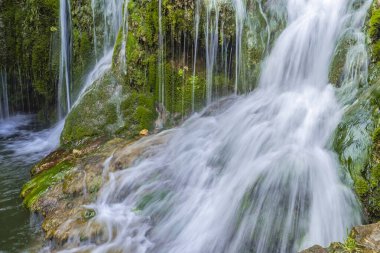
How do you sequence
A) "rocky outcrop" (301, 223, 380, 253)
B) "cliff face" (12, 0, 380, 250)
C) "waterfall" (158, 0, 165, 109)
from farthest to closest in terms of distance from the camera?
"waterfall" (158, 0, 165, 109), "cliff face" (12, 0, 380, 250), "rocky outcrop" (301, 223, 380, 253)

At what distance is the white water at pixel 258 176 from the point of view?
451 cm

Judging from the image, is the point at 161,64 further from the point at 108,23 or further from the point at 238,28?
the point at 108,23

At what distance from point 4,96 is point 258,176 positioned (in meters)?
10.1

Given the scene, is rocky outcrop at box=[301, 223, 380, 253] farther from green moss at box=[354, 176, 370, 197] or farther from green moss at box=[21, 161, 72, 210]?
green moss at box=[21, 161, 72, 210]

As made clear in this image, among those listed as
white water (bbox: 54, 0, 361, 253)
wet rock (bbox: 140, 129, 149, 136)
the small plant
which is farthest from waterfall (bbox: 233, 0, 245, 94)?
the small plant

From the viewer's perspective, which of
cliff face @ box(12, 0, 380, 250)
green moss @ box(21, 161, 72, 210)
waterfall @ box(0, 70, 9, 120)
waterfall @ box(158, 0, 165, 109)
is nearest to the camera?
green moss @ box(21, 161, 72, 210)

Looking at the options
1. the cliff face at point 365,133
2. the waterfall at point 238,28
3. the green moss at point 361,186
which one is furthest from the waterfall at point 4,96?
the green moss at point 361,186

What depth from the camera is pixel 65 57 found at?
11070 millimetres

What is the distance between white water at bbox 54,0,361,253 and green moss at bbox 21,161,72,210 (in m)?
0.87

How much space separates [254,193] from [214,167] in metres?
1.13

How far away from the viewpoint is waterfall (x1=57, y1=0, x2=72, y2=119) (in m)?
10.9

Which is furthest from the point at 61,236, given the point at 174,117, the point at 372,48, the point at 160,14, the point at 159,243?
the point at 372,48

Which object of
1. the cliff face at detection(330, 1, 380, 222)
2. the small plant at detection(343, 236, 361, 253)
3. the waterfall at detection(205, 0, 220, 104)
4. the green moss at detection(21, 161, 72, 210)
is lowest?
the green moss at detection(21, 161, 72, 210)

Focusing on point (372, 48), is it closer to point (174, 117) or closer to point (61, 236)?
point (174, 117)
